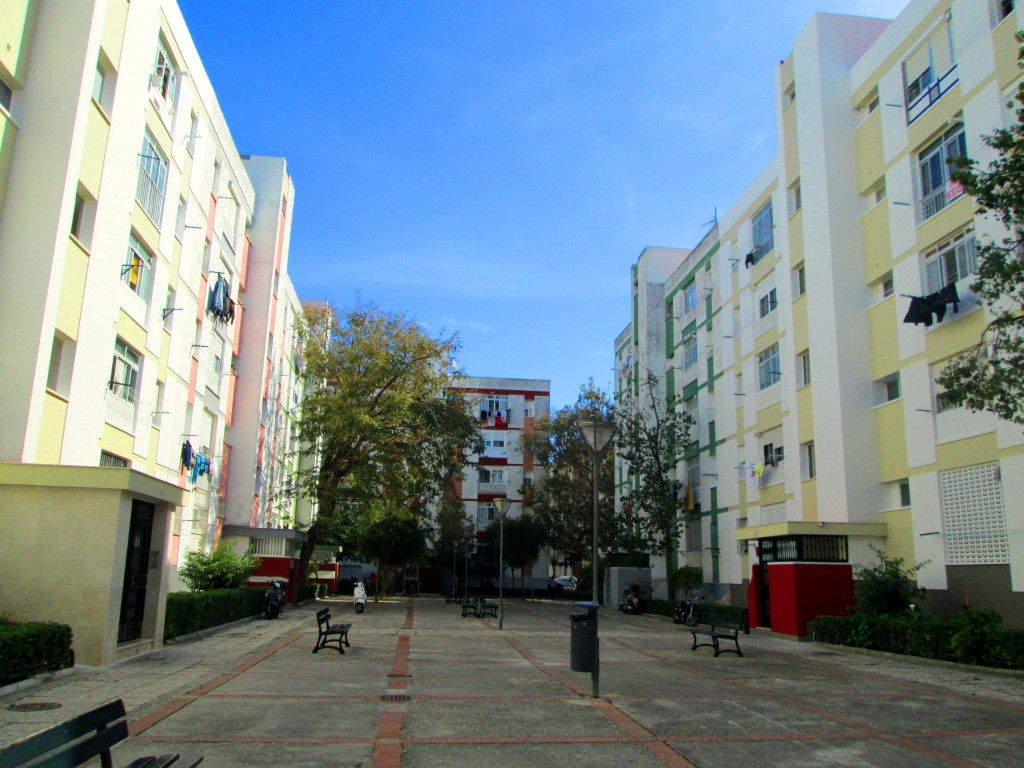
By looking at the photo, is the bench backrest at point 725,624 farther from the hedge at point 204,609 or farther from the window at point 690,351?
the window at point 690,351

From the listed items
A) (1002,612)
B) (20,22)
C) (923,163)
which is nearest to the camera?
(20,22)

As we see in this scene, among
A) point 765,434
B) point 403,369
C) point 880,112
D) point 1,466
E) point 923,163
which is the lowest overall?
point 1,466

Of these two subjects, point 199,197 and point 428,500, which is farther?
point 428,500

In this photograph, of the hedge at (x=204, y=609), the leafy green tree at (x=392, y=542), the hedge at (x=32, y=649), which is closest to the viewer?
the hedge at (x=32, y=649)

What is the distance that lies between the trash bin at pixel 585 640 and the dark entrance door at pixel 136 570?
25.3 ft

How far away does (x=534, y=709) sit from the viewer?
393 inches

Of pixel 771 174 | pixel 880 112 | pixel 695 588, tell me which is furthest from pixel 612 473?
pixel 880 112

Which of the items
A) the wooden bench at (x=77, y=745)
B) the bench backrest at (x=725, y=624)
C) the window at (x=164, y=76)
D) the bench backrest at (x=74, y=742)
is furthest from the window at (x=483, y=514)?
the bench backrest at (x=74, y=742)

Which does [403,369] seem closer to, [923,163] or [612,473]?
[923,163]

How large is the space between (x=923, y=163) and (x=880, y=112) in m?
2.87

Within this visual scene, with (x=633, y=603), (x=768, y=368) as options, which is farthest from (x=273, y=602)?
(x=768, y=368)

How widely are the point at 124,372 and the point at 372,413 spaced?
1455 cm

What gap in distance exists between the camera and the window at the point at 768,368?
102 ft

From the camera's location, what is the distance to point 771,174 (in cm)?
3169
